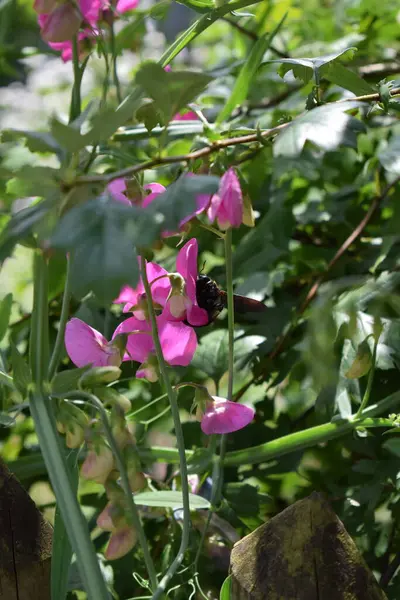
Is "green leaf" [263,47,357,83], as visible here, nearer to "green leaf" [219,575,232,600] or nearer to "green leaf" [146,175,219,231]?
"green leaf" [146,175,219,231]

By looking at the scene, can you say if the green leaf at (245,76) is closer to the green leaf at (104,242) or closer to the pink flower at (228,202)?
the pink flower at (228,202)

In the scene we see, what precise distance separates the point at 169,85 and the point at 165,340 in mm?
243

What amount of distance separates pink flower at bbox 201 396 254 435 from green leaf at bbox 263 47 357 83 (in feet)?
0.93

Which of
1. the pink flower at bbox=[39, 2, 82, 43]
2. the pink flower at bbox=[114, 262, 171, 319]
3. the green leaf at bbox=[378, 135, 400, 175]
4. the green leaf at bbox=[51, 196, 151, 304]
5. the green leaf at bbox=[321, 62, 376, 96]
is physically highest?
the pink flower at bbox=[39, 2, 82, 43]

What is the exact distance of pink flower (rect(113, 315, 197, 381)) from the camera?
0.69 meters

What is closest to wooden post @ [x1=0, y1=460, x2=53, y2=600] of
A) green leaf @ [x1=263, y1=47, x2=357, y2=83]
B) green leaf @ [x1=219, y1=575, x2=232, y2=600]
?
green leaf @ [x1=219, y1=575, x2=232, y2=600]

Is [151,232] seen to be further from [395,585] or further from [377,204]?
[377,204]

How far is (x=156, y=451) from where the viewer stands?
2.94ft

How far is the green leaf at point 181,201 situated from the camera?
47 cm

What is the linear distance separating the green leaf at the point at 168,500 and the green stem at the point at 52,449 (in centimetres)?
23

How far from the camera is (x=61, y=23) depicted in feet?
1.89

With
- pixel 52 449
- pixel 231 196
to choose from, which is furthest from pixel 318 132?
pixel 52 449

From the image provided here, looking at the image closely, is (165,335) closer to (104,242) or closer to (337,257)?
(104,242)

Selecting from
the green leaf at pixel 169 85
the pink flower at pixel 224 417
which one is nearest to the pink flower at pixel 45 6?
the green leaf at pixel 169 85
